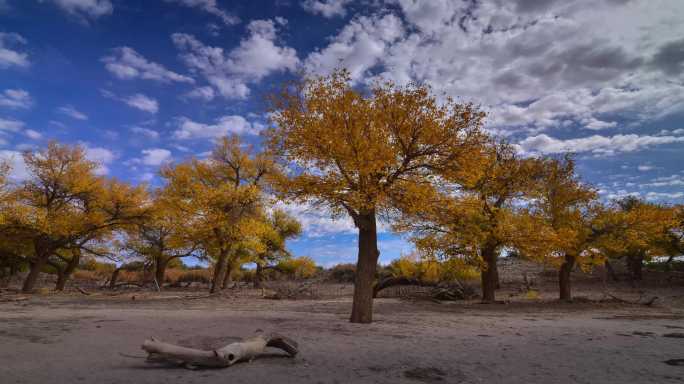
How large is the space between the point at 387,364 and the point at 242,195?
20.0 metres

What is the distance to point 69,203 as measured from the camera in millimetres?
27859

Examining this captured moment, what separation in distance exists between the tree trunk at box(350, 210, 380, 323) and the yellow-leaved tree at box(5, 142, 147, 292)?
891 inches

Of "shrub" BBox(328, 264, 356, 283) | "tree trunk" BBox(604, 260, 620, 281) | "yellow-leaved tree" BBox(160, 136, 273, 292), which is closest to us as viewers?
"yellow-leaved tree" BBox(160, 136, 273, 292)

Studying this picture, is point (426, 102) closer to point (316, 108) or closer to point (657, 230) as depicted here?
point (316, 108)

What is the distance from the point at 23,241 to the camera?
27391mm

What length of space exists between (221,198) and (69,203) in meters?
13.1

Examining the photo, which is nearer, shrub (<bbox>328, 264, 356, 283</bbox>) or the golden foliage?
Answer: the golden foliage

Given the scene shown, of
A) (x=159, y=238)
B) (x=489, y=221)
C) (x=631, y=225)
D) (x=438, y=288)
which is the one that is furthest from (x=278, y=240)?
(x=631, y=225)

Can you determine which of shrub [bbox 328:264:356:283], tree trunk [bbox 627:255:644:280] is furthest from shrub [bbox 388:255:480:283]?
tree trunk [bbox 627:255:644:280]

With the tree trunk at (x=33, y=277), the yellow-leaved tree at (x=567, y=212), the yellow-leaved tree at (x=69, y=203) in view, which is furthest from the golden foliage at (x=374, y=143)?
the tree trunk at (x=33, y=277)

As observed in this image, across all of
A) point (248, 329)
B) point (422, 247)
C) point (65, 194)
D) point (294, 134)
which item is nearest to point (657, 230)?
point (422, 247)

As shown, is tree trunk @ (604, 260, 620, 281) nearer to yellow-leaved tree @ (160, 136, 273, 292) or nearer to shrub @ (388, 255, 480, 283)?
shrub @ (388, 255, 480, 283)

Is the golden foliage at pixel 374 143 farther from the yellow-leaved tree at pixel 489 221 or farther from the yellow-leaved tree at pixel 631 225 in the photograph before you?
the yellow-leaved tree at pixel 631 225

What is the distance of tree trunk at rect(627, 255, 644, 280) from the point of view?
107ft
